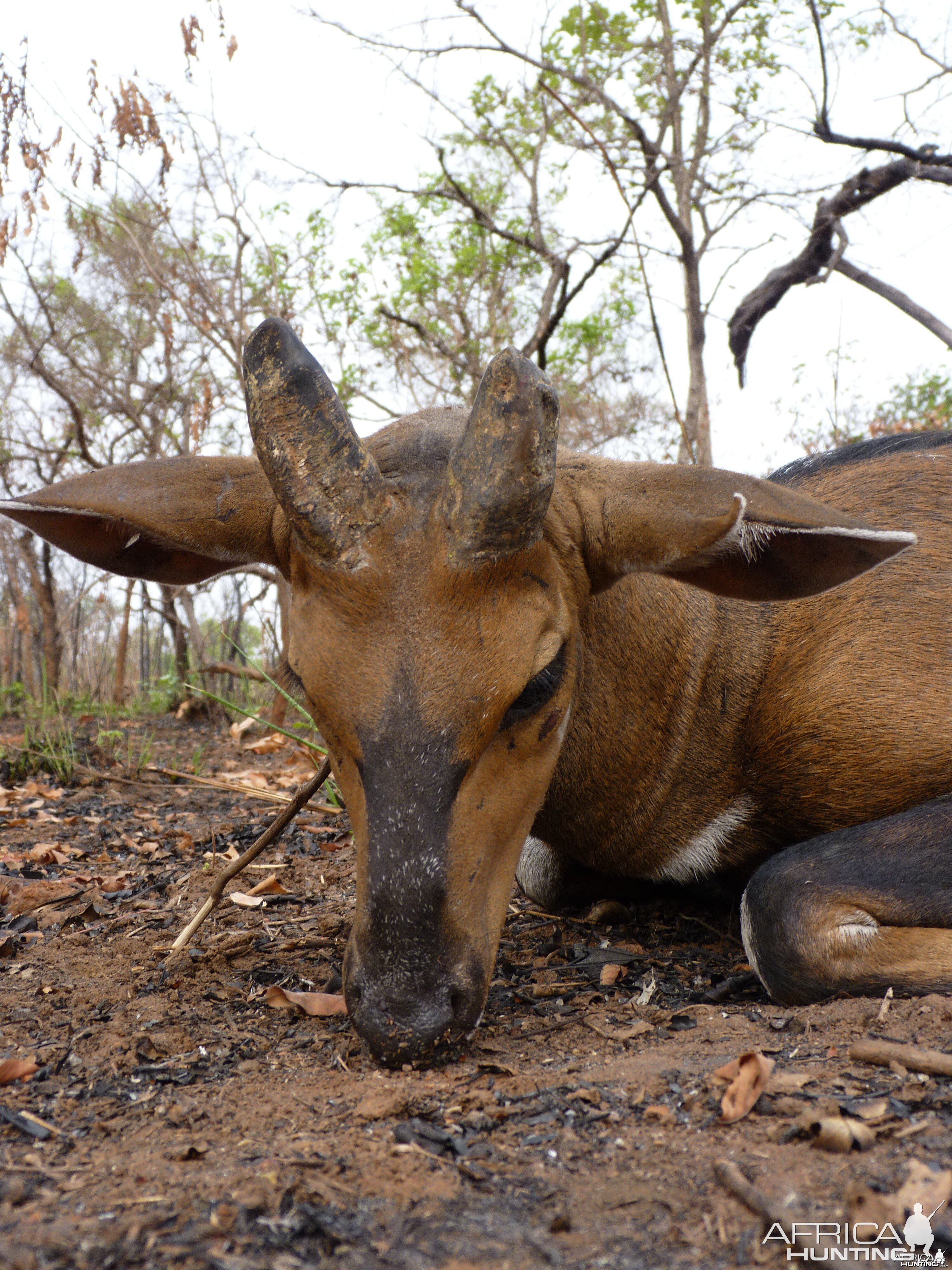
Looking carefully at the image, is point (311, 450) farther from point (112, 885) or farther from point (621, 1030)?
point (112, 885)

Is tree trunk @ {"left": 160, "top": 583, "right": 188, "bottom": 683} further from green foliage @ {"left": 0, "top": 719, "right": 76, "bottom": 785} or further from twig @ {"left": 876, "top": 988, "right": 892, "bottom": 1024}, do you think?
twig @ {"left": 876, "top": 988, "right": 892, "bottom": 1024}

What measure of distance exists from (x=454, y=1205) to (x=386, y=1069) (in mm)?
714

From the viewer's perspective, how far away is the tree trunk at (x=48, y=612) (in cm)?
1347

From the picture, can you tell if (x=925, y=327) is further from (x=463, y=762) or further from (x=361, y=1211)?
(x=361, y=1211)

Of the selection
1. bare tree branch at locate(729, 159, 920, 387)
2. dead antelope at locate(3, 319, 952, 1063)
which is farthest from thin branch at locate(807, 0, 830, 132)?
dead antelope at locate(3, 319, 952, 1063)

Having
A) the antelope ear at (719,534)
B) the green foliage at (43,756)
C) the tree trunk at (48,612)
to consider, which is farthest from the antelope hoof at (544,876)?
the tree trunk at (48,612)

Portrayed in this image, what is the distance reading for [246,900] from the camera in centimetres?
455

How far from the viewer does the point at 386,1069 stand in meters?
2.63

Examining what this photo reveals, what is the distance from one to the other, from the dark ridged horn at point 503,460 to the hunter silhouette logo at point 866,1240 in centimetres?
169

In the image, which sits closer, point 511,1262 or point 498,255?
point 511,1262

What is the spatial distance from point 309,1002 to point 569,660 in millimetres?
1341

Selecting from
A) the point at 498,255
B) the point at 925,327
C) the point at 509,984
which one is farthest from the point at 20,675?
the point at 509,984

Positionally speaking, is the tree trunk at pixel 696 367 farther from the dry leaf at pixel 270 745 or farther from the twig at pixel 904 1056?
the twig at pixel 904 1056

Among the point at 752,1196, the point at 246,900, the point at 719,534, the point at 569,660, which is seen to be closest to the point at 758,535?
the point at 719,534
